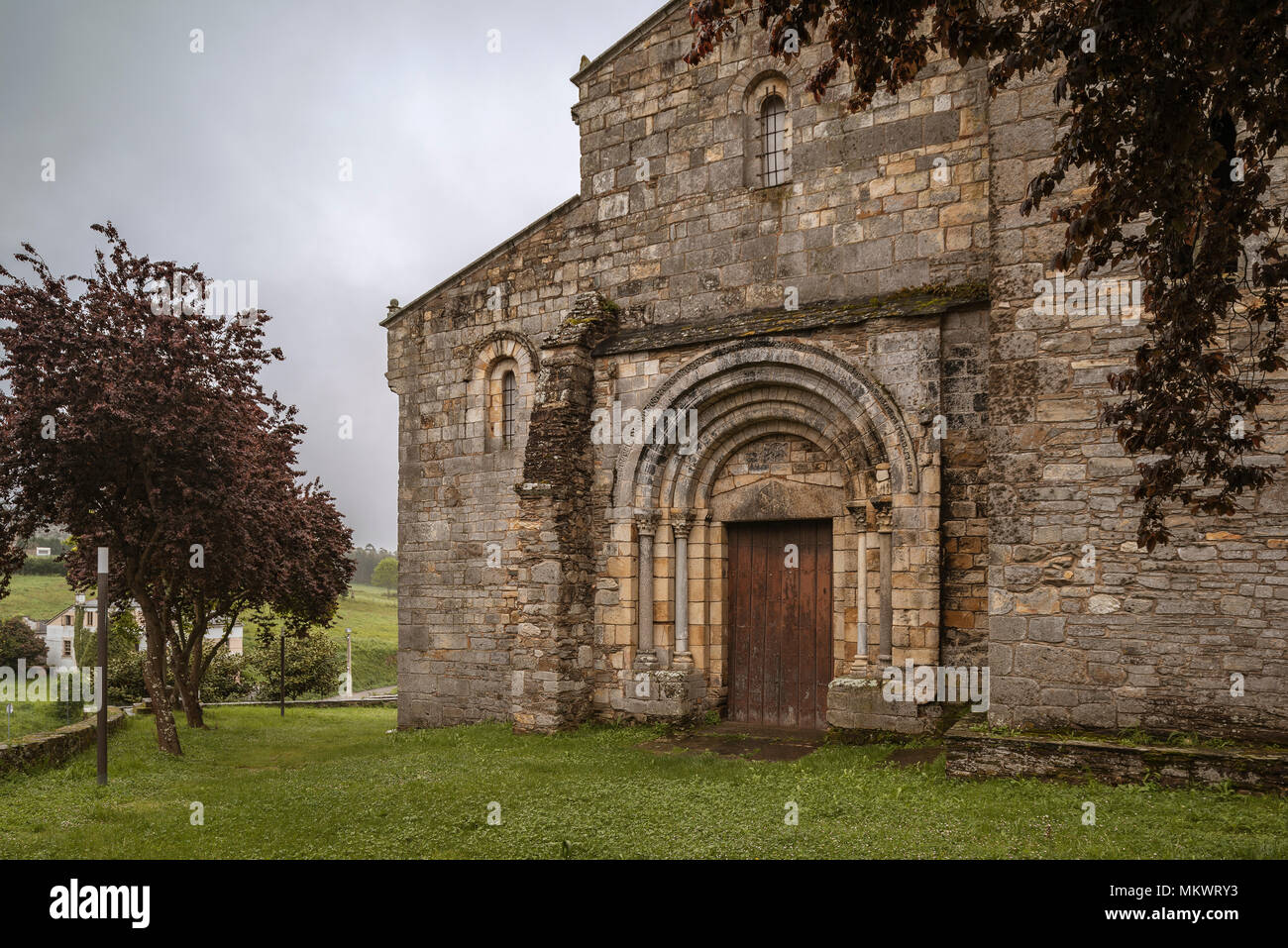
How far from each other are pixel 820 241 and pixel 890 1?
6.39m

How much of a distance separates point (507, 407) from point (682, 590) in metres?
4.34

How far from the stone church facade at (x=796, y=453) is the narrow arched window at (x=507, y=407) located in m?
0.06

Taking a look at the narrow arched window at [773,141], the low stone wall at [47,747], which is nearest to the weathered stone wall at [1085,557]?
the narrow arched window at [773,141]

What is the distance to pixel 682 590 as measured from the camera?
1161cm

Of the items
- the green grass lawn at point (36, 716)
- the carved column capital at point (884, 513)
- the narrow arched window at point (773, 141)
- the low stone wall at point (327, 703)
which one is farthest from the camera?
the low stone wall at point (327, 703)

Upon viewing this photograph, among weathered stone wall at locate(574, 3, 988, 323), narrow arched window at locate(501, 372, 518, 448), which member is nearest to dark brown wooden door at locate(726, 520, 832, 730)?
weathered stone wall at locate(574, 3, 988, 323)

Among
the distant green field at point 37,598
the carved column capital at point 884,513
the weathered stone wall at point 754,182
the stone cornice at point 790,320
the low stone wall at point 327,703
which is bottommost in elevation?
the low stone wall at point 327,703

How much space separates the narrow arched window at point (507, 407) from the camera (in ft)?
45.6

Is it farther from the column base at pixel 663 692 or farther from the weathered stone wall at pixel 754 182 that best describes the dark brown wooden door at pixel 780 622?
the weathered stone wall at pixel 754 182

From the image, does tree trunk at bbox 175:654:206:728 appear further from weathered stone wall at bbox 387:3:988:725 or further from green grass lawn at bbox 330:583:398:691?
green grass lawn at bbox 330:583:398:691

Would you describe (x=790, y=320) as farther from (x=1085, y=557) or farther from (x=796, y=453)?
(x=1085, y=557)

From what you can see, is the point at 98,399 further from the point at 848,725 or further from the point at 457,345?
the point at 848,725

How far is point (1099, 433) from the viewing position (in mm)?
7715

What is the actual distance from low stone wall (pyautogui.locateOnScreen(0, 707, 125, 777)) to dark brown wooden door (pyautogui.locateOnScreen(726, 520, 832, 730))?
25.8 ft
